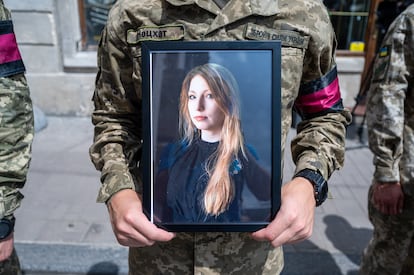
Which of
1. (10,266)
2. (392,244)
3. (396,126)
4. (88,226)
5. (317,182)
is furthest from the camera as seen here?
(88,226)

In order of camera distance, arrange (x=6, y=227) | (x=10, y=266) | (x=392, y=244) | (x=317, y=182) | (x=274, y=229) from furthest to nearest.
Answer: (x=392, y=244)
(x=10, y=266)
(x=6, y=227)
(x=317, y=182)
(x=274, y=229)

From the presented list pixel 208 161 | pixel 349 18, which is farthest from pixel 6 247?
pixel 349 18

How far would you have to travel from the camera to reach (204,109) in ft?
2.97

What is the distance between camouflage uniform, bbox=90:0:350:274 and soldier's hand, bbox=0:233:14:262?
510mm

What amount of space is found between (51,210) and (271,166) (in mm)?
2661

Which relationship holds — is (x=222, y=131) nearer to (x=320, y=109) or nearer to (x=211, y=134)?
(x=211, y=134)

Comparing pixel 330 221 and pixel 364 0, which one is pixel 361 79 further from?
pixel 330 221

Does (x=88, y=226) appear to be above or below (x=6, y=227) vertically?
below

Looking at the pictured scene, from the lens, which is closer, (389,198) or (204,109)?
(204,109)

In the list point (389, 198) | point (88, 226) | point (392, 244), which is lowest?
point (88, 226)

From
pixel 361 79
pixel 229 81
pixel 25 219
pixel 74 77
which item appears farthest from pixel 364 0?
pixel 229 81

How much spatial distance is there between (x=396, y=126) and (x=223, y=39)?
3.71ft

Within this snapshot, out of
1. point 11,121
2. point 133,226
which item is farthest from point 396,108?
point 11,121

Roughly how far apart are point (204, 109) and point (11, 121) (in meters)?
0.86
